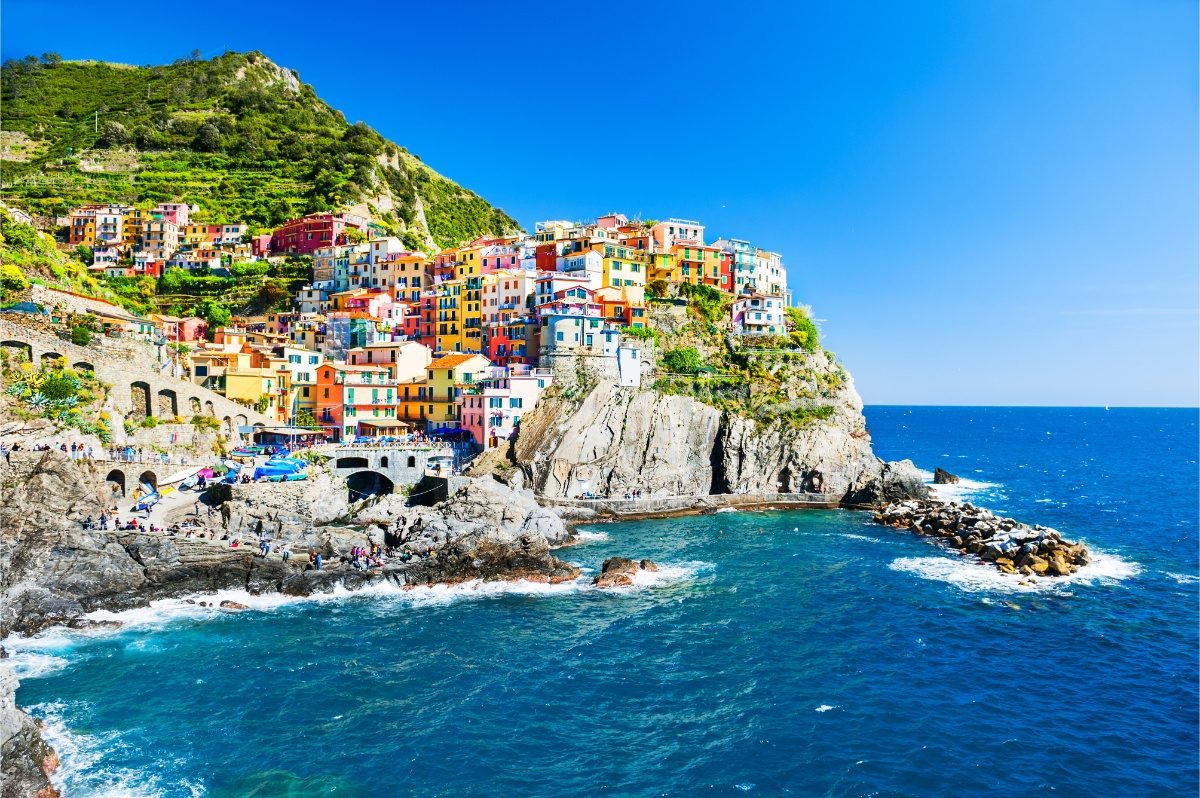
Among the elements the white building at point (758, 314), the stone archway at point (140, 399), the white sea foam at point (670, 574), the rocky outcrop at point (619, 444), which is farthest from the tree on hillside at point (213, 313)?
the white sea foam at point (670, 574)

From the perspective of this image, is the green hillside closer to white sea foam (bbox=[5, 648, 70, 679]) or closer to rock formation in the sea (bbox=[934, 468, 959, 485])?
rock formation in the sea (bbox=[934, 468, 959, 485])

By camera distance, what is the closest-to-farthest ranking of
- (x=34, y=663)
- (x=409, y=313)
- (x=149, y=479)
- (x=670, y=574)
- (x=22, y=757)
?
(x=22, y=757) → (x=34, y=663) → (x=670, y=574) → (x=149, y=479) → (x=409, y=313)

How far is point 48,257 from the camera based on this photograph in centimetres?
7656

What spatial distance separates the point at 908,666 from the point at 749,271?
68.1 metres

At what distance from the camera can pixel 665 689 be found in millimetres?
31062

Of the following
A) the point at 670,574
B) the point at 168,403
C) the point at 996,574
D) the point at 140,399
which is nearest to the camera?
the point at 670,574

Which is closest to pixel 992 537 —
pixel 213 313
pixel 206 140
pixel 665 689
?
pixel 665 689

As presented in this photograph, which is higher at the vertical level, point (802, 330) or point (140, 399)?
point (802, 330)

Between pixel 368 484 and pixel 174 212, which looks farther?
pixel 174 212

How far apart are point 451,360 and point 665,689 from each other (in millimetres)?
48232

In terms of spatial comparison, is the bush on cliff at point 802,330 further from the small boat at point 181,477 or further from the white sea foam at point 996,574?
the small boat at point 181,477

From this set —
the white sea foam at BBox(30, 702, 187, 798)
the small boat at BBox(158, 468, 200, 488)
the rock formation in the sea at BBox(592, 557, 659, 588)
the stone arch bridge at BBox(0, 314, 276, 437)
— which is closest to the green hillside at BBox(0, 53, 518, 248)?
the stone arch bridge at BBox(0, 314, 276, 437)

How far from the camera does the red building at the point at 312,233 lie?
103 m

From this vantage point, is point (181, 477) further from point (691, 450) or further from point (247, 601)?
point (691, 450)
